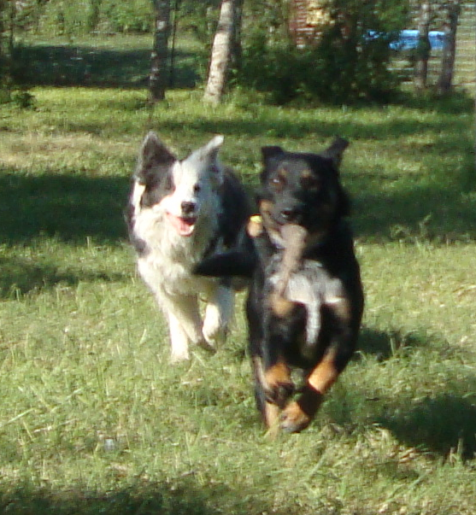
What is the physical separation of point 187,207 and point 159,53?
14422 millimetres

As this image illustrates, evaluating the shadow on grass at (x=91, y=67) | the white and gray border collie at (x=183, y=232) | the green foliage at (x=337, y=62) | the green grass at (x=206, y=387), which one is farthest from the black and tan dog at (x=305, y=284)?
the shadow on grass at (x=91, y=67)

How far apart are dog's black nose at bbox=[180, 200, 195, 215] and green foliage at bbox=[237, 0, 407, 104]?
Result: 14.3 meters

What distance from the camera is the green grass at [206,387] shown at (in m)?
4.36

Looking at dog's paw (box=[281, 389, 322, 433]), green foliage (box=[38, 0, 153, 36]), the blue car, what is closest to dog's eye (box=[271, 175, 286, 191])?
dog's paw (box=[281, 389, 322, 433])

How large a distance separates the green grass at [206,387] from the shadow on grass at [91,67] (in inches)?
553

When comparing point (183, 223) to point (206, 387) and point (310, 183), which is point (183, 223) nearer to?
point (206, 387)

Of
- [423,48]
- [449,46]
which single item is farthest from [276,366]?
[449,46]

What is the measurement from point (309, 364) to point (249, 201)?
3.13 m

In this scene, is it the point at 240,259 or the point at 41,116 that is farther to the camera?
the point at 41,116

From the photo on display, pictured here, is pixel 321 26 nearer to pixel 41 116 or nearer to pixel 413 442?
pixel 41 116

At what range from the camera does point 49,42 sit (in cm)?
3020

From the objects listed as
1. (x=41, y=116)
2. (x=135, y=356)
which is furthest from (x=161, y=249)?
(x=41, y=116)

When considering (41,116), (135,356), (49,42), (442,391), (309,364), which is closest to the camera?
(309,364)

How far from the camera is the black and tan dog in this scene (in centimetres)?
448
